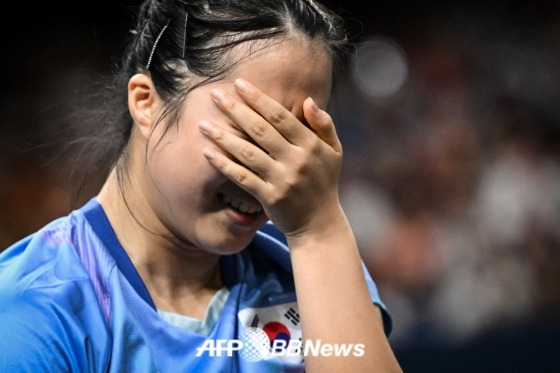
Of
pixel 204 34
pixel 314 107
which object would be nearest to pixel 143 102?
pixel 204 34

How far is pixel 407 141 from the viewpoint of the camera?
2389mm

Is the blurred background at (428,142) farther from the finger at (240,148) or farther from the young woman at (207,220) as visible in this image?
the finger at (240,148)

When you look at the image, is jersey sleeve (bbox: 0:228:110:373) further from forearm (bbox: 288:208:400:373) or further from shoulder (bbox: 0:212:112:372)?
forearm (bbox: 288:208:400:373)

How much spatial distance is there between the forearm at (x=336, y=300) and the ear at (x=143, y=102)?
22cm

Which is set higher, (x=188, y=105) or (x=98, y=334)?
(x=188, y=105)

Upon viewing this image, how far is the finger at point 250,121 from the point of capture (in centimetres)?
85

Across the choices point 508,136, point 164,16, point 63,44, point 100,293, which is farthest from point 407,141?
point 100,293

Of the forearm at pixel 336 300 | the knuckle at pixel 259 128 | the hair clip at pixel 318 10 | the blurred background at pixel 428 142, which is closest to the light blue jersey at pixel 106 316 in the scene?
the forearm at pixel 336 300

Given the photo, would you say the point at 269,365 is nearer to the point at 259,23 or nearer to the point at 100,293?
the point at 100,293

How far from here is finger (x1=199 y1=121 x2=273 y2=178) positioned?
855 mm

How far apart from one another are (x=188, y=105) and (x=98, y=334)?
0.90 ft

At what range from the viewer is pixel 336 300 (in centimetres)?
88

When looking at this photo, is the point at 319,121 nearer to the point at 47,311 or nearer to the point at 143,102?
the point at 143,102

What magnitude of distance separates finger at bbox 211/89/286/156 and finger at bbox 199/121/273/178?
11 mm
